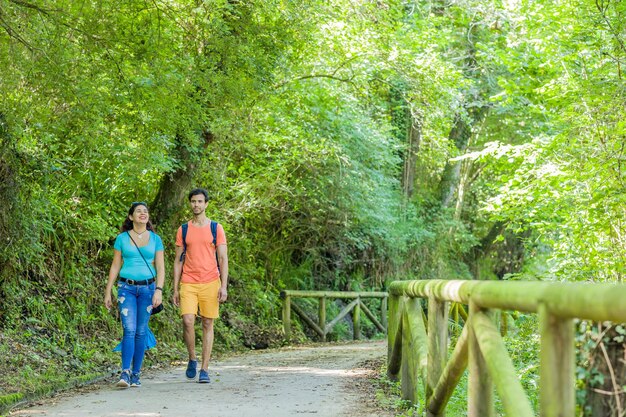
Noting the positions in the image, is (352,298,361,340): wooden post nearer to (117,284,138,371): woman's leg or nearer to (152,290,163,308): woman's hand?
(152,290,163,308): woman's hand

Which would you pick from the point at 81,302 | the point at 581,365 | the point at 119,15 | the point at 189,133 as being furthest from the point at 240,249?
the point at 581,365

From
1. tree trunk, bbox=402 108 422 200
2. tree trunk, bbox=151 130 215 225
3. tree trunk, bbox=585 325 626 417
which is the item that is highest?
tree trunk, bbox=402 108 422 200

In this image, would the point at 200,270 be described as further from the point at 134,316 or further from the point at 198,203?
the point at 134,316

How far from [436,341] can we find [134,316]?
4.25 m

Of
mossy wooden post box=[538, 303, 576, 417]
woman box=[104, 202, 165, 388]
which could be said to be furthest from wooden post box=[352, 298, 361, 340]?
mossy wooden post box=[538, 303, 576, 417]

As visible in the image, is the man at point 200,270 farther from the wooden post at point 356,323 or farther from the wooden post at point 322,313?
the wooden post at point 356,323

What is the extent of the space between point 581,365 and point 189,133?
9144 millimetres

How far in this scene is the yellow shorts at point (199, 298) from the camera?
10078mm

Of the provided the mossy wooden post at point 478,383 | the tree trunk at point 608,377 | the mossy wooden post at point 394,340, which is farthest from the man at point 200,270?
the tree trunk at point 608,377

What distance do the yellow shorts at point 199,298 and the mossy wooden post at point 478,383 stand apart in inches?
227

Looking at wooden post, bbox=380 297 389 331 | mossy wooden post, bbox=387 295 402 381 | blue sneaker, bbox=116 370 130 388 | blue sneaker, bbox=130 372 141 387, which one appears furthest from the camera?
wooden post, bbox=380 297 389 331

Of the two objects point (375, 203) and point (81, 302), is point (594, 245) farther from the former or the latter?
point (375, 203)

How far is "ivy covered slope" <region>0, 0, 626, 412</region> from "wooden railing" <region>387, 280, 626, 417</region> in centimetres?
417

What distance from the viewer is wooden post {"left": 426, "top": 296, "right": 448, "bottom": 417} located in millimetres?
6410
